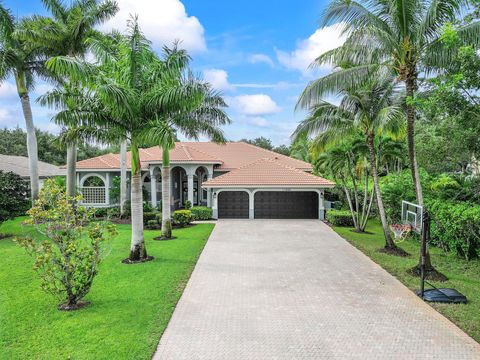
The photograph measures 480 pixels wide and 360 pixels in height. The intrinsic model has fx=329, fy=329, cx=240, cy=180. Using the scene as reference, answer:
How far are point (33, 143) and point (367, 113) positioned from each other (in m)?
18.1

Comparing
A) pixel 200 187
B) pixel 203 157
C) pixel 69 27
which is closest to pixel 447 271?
pixel 203 157

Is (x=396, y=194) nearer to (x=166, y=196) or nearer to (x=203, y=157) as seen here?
(x=166, y=196)

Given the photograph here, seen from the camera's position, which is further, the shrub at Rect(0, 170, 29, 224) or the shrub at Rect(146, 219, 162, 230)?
the shrub at Rect(146, 219, 162, 230)

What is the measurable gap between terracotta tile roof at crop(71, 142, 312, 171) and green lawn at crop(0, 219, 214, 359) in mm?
13425

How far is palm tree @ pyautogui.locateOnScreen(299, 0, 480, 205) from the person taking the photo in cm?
923

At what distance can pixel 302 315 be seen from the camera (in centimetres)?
736

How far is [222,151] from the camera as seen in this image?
30734 mm

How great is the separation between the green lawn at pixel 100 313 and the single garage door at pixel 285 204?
1172 cm

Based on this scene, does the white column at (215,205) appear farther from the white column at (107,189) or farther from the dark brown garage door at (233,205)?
the white column at (107,189)

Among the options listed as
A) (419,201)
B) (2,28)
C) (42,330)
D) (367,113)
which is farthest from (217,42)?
(42,330)

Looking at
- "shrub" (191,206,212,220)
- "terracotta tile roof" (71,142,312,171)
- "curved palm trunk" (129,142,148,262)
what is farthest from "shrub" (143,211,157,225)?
"curved palm trunk" (129,142,148,262)

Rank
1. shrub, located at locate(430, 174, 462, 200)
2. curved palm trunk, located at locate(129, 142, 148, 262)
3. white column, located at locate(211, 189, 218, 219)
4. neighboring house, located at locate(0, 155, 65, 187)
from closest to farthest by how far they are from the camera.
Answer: curved palm trunk, located at locate(129, 142, 148, 262) → shrub, located at locate(430, 174, 462, 200) → white column, located at locate(211, 189, 218, 219) → neighboring house, located at locate(0, 155, 65, 187)

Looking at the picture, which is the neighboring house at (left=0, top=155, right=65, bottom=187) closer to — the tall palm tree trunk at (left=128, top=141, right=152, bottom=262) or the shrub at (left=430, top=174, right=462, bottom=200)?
the tall palm tree trunk at (left=128, top=141, right=152, bottom=262)

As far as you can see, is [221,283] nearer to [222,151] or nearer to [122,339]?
[122,339]
